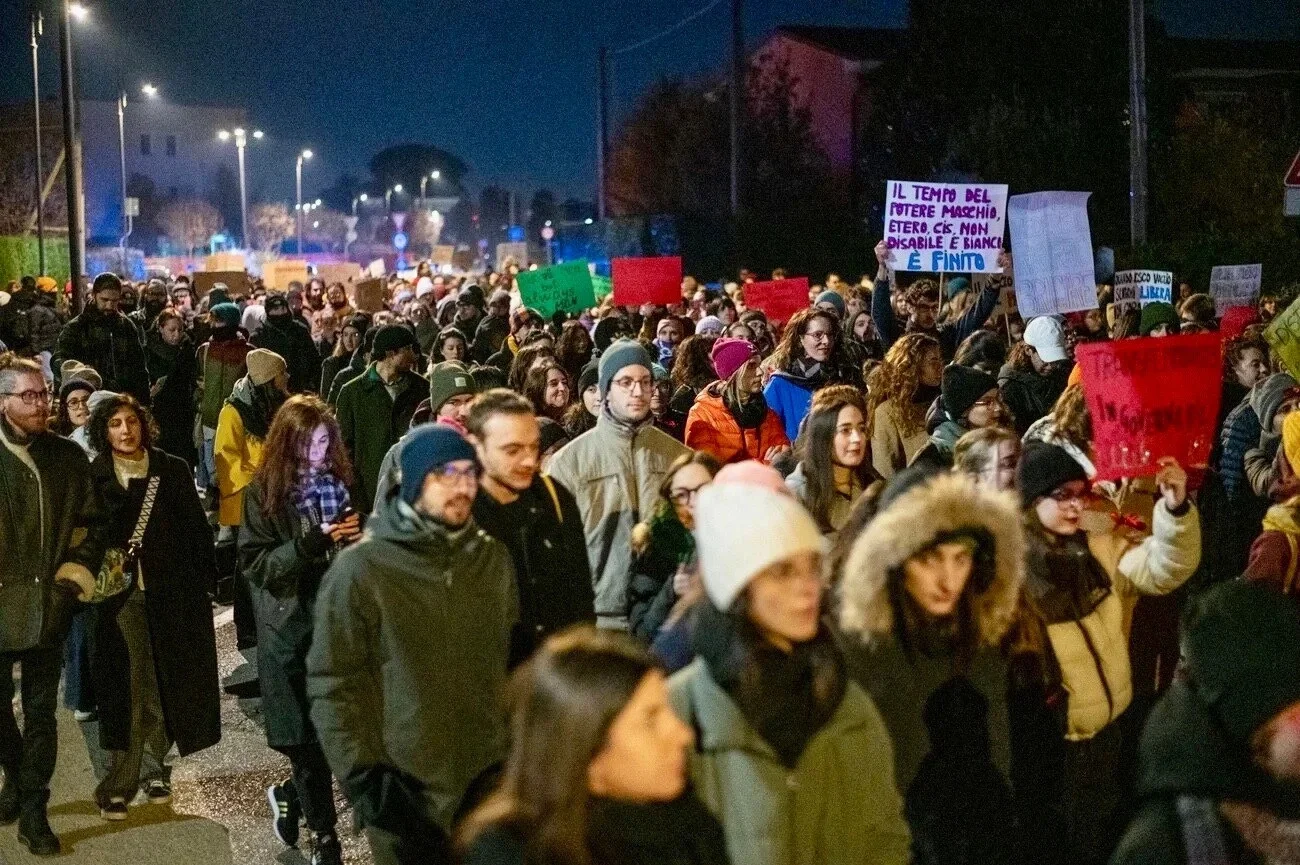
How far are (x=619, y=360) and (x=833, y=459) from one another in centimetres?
92

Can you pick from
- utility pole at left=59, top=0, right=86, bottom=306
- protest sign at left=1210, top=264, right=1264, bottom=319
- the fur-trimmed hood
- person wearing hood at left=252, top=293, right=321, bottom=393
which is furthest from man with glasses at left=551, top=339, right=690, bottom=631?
utility pole at left=59, top=0, right=86, bottom=306

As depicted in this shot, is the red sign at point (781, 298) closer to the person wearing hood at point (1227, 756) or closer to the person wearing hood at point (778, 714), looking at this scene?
the person wearing hood at point (778, 714)

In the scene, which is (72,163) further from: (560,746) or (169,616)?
(560,746)

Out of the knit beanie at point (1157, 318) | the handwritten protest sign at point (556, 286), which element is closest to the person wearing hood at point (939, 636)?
the knit beanie at point (1157, 318)

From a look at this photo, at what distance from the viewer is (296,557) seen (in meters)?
6.70

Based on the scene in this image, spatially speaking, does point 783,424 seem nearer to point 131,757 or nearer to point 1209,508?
point 1209,508

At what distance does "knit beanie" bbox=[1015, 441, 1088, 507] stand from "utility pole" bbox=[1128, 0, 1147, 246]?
14668mm

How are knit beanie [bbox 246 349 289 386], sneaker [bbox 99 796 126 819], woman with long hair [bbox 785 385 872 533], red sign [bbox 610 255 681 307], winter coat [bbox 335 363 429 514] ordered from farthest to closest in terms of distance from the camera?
red sign [bbox 610 255 681 307], winter coat [bbox 335 363 429 514], knit beanie [bbox 246 349 289 386], sneaker [bbox 99 796 126 819], woman with long hair [bbox 785 385 872 533]

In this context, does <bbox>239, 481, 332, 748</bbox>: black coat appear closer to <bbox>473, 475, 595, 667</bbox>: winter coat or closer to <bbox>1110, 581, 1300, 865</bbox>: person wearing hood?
<bbox>473, 475, 595, 667</bbox>: winter coat

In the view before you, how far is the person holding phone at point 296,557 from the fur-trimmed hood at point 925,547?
9.34ft

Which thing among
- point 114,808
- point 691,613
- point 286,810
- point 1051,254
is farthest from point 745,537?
point 1051,254

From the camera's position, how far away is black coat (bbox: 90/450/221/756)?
766 centimetres

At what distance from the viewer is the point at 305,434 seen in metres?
6.95

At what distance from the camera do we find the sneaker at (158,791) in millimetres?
8023
